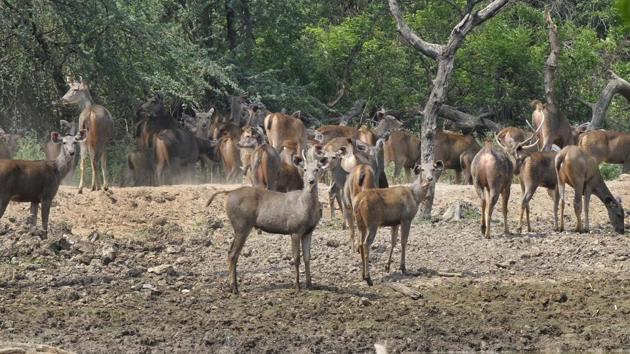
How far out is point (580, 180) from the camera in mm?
19719

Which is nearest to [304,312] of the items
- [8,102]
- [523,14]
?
[8,102]

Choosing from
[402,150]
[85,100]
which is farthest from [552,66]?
[85,100]

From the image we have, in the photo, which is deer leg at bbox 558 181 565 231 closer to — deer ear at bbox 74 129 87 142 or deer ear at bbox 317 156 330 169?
deer ear at bbox 317 156 330 169

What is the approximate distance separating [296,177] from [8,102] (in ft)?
23.8

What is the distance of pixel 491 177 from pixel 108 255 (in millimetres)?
5852

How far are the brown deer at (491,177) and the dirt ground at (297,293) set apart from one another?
38cm

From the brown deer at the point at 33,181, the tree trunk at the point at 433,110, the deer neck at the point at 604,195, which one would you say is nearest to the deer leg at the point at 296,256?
the brown deer at the point at 33,181

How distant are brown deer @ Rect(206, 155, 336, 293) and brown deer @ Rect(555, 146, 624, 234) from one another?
20.9 feet

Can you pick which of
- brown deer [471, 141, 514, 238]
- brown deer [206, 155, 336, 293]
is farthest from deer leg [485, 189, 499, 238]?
brown deer [206, 155, 336, 293]

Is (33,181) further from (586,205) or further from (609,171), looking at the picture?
(609,171)

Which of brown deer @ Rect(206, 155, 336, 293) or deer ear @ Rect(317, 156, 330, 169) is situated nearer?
brown deer @ Rect(206, 155, 336, 293)

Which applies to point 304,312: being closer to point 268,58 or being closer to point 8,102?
point 8,102

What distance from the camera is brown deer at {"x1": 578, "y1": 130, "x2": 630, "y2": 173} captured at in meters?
25.2

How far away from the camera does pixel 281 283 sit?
14898 millimetres
